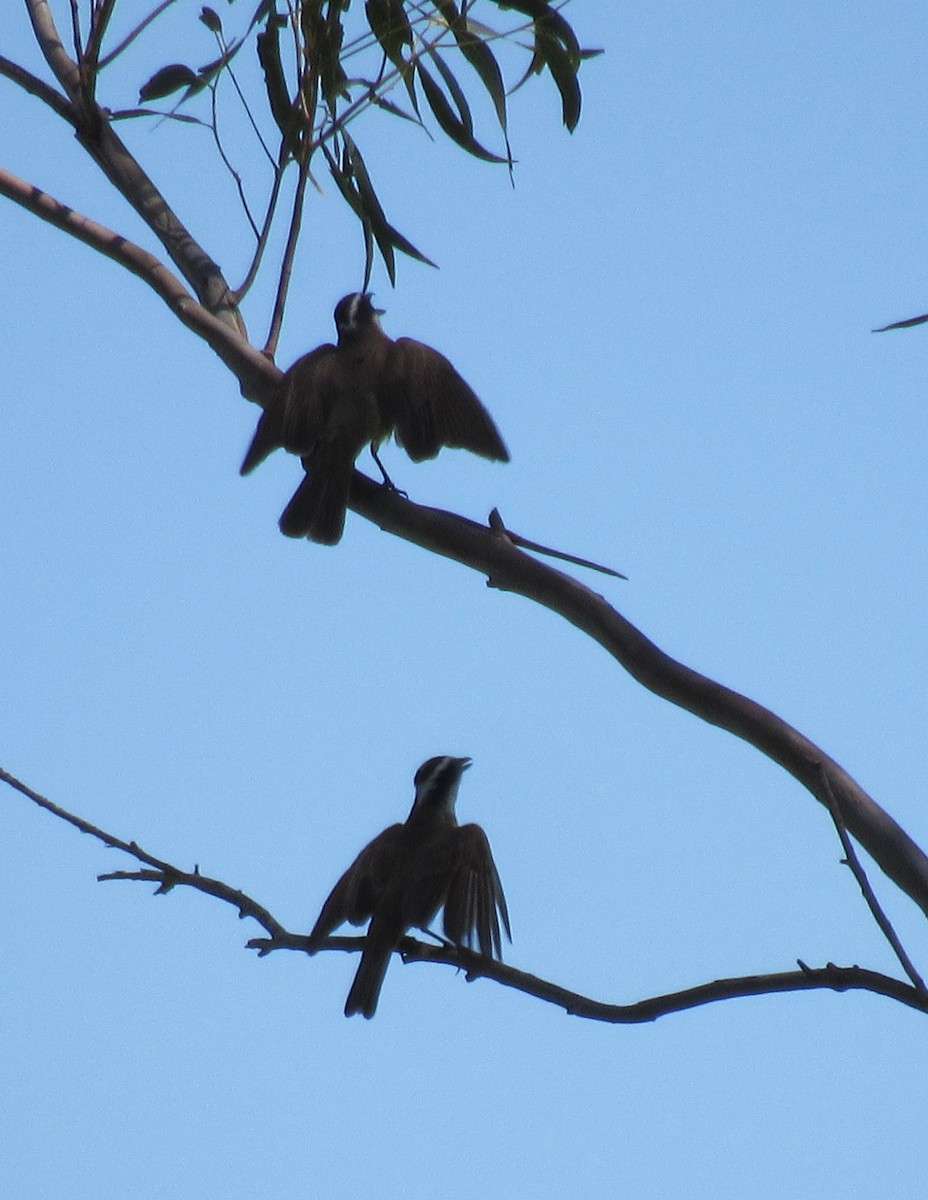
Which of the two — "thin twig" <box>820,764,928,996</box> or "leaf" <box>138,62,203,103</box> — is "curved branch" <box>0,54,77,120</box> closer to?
"leaf" <box>138,62,203,103</box>

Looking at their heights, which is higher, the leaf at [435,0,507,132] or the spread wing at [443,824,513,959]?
the leaf at [435,0,507,132]

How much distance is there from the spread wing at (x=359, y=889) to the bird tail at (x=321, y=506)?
869 millimetres

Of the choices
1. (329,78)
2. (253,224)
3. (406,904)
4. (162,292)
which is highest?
(329,78)

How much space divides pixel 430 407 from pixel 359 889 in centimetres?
131

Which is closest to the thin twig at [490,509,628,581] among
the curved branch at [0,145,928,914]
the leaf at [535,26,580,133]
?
the curved branch at [0,145,928,914]

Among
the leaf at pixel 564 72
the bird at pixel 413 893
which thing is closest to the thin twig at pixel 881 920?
the bird at pixel 413 893

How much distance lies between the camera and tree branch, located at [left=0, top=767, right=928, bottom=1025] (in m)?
2.43

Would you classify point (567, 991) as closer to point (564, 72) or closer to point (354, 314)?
point (564, 72)

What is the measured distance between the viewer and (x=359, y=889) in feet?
14.3

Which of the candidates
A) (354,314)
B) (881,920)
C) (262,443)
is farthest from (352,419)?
(881,920)

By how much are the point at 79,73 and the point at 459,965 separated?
2453 mm

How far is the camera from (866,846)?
259 centimetres

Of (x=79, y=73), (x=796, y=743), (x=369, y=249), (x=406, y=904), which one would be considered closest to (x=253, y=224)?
(x=369, y=249)

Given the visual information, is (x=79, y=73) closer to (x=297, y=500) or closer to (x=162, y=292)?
(x=162, y=292)
